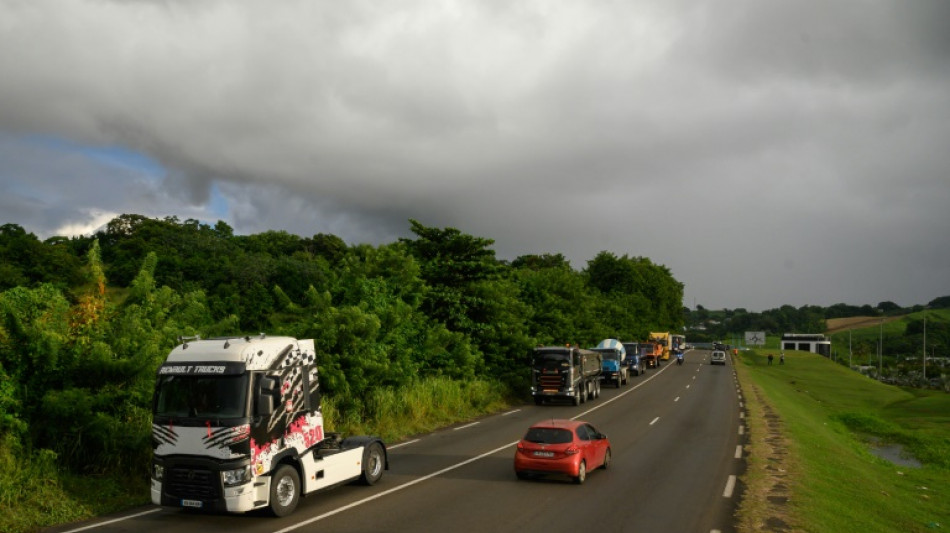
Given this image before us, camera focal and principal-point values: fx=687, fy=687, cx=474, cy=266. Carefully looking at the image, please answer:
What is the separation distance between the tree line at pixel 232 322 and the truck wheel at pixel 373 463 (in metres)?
4.82

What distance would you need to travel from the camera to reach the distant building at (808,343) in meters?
143

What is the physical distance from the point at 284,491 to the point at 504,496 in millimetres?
4617

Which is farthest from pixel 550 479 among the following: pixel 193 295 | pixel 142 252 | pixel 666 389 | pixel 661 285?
pixel 661 285

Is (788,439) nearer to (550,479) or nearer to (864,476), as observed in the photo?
(864,476)

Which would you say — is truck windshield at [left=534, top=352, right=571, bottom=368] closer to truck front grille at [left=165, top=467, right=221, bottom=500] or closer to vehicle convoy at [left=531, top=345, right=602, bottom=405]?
vehicle convoy at [left=531, top=345, right=602, bottom=405]

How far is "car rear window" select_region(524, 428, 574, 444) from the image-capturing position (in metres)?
16.3

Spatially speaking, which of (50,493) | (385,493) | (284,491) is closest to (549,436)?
(385,493)

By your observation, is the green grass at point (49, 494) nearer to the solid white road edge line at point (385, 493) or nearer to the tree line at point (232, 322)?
the tree line at point (232, 322)

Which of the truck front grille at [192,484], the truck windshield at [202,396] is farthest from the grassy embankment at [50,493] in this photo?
the truck windshield at [202,396]

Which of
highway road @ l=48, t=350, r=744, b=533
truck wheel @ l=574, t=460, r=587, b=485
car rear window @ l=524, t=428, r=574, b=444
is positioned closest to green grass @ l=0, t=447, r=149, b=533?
highway road @ l=48, t=350, r=744, b=533

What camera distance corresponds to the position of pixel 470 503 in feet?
45.4

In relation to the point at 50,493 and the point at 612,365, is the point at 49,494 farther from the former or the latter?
the point at 612,365

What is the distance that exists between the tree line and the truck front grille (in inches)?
132

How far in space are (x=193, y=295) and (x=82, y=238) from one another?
263ft
